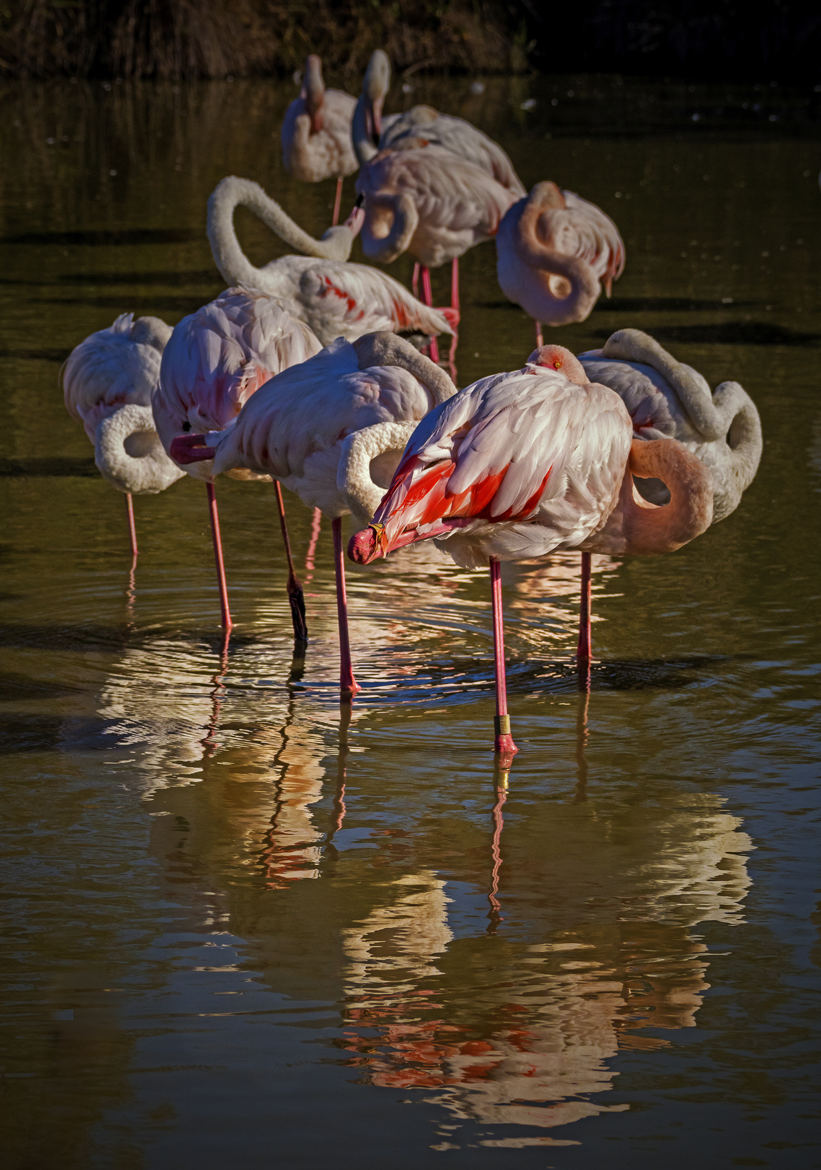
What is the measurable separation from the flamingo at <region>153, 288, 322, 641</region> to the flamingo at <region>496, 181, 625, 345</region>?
250cm

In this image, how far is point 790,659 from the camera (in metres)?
4.77

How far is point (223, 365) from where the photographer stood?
5137mm

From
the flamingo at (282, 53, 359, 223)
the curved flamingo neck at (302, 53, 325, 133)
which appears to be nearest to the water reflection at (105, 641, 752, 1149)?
the flamingo at (282, 53, 359, 223)

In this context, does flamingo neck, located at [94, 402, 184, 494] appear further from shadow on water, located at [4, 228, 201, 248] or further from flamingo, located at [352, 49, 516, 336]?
shadow on water, located at [4, 228, 201, 248]

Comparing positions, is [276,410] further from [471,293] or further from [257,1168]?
[471,293]

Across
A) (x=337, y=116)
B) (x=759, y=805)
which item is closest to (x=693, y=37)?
(x=337, y=116)

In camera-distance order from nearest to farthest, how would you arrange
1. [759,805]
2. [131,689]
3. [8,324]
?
1. [759,805]
2. [131,689]
3. [8,324]

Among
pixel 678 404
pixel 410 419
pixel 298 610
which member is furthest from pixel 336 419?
pixel 678 404

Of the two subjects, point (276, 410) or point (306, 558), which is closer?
point (276, 410)

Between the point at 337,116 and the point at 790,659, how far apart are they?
990cm

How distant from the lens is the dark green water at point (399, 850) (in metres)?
2.65

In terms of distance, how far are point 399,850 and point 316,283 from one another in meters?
3.75

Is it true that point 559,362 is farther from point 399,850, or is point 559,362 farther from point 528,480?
point 399,850

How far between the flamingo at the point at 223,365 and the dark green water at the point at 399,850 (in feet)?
1.10
